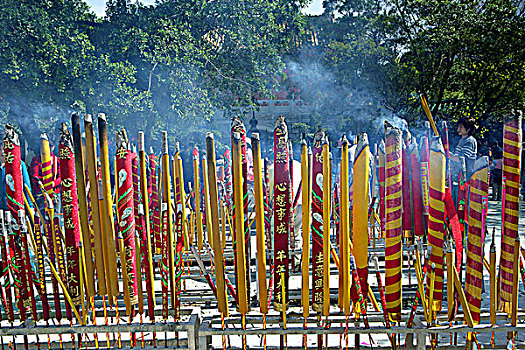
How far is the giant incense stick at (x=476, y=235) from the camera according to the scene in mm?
1921

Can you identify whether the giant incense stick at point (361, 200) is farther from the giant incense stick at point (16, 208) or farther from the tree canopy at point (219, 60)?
the tree canopy at point (219, 60)

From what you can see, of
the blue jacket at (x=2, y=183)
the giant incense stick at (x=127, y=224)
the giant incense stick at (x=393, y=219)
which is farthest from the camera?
the blue jacket at (x=2, y=183)

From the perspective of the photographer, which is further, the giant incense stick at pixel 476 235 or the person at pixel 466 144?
the person at pixel 466 144

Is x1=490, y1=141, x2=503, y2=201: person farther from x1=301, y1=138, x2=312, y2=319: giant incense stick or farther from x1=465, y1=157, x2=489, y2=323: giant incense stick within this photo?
x1=301, y1=138, x2=312, y2=319: giant incense stick

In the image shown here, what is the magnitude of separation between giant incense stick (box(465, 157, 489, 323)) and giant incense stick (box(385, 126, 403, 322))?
0.32m

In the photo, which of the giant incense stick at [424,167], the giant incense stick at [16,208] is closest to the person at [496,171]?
the giant incense stick at [424,167]

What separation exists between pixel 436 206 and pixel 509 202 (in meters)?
0.34

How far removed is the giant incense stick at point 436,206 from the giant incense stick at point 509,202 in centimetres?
30

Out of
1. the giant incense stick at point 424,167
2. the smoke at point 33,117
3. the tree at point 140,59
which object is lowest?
the giant incense stick at point 424,167

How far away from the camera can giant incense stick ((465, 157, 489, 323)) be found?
1.92 meters

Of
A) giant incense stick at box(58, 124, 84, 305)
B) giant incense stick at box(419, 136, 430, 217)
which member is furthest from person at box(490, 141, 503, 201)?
giant incense stick at box(58, 124, 84, 305)

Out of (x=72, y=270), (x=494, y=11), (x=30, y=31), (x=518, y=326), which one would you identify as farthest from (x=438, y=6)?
(x=72, y=270)

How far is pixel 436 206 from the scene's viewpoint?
6.29 feet

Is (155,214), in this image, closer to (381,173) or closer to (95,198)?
(95,198)
